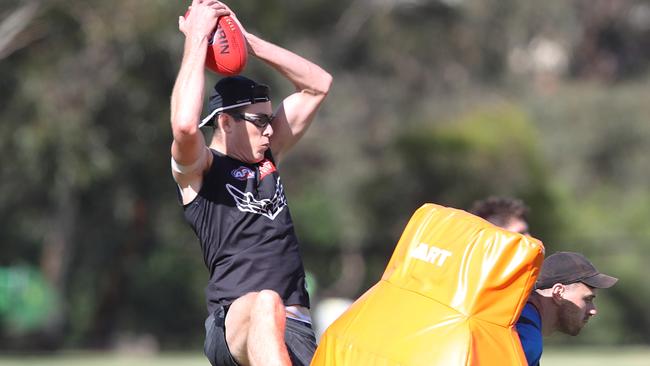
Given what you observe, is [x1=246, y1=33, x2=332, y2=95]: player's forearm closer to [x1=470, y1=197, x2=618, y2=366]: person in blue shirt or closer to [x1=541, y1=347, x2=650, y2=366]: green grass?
[x1=470, y1=197, x2=618, y2=366]: person in blue shirt

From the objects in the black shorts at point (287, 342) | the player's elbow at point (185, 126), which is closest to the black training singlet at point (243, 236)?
the black shorts at point (287, 342)

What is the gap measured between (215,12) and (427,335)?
6.84 ft

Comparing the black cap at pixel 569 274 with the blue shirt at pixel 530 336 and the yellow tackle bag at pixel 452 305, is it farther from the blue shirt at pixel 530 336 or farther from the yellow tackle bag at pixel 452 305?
the yellow tackle bag at pixel 452 305

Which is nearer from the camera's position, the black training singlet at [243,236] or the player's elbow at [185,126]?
the player's elbow at [185,126]

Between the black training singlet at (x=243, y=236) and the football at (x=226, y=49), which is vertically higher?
the football at (x=226, y=49)

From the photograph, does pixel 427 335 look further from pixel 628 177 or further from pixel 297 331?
pixel 628 177

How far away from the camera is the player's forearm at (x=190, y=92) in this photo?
5742 mm

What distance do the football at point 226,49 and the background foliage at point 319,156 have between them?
12178 millimetres

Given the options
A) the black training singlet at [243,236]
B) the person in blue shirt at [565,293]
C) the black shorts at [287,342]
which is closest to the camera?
the person in blue shirt at [565,293]

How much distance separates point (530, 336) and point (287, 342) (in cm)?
114

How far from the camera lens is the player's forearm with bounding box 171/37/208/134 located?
574 cm

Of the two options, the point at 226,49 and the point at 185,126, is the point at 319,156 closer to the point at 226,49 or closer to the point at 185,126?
the point at 226,49

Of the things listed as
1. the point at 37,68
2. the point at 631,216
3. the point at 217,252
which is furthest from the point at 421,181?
the point at 217,252

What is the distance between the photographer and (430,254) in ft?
16.7
